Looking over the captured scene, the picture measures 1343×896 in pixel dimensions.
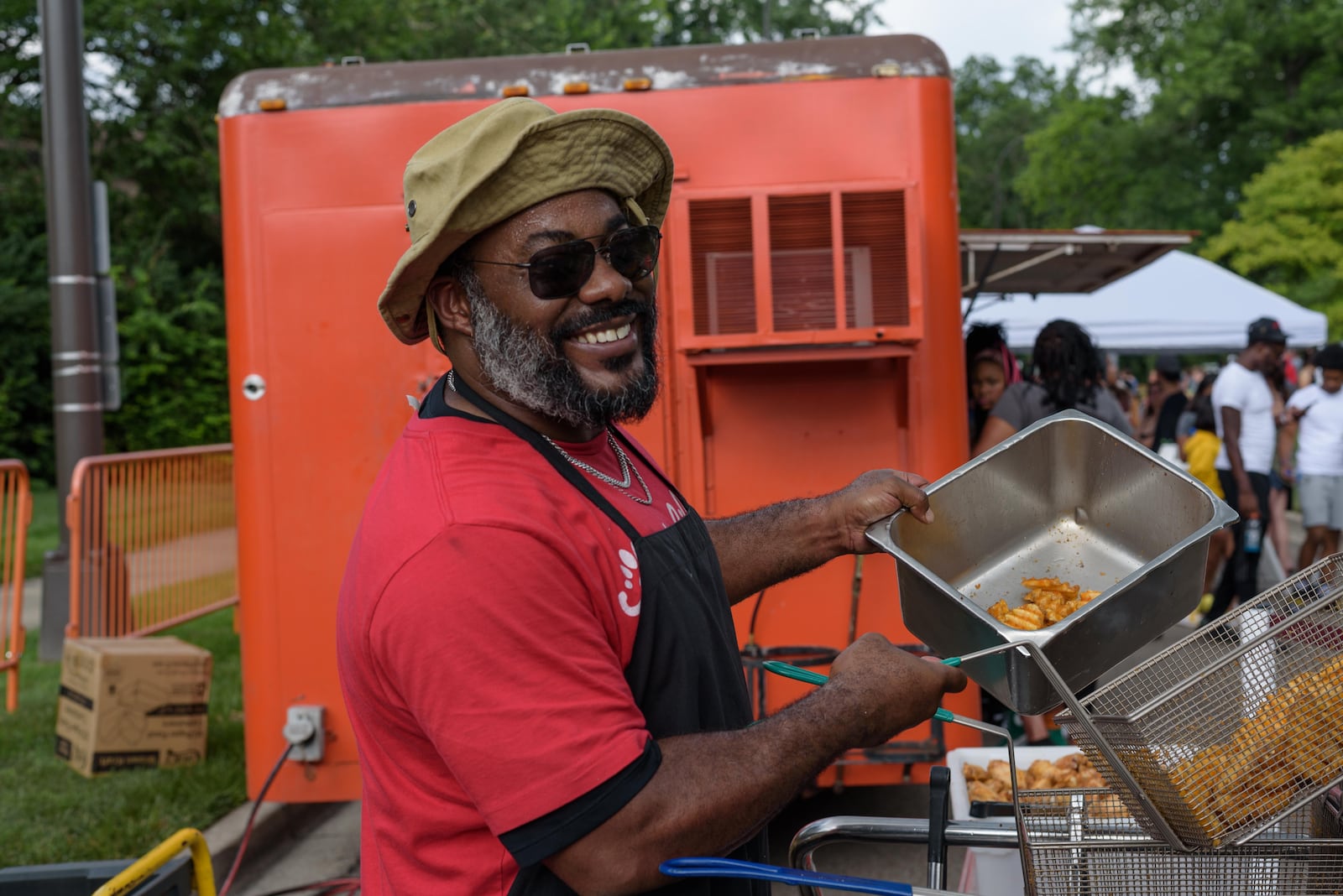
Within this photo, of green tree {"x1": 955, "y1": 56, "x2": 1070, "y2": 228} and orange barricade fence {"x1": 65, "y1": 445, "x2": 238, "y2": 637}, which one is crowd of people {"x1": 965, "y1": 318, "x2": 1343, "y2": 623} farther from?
green tree {"x1": 955, "y1": 56, "x2": 1070, "y2": 228}

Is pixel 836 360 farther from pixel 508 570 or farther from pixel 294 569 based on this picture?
pixel 508 570

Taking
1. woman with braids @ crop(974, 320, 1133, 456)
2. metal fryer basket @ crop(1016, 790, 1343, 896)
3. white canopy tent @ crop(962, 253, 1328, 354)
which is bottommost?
metal fryer basket @ crop(1016, 790, 1343, 896)

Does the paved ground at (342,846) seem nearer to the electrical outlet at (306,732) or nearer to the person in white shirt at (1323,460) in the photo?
the electrical outlet at (306,732)

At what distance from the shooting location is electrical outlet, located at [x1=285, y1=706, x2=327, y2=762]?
175 inches

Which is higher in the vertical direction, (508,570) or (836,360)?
(836,360)

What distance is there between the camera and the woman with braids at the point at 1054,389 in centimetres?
555

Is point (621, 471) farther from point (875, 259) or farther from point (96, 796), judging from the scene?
point (96, 796)

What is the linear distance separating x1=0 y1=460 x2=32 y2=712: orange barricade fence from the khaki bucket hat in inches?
241

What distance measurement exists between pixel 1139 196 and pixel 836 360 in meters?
34.2

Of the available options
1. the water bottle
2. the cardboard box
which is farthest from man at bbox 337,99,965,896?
the water bottle

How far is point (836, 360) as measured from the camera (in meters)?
4.32

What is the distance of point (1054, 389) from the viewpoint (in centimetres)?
562

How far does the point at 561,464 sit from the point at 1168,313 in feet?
44.1

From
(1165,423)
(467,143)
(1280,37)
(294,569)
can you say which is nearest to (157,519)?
(294,569)
